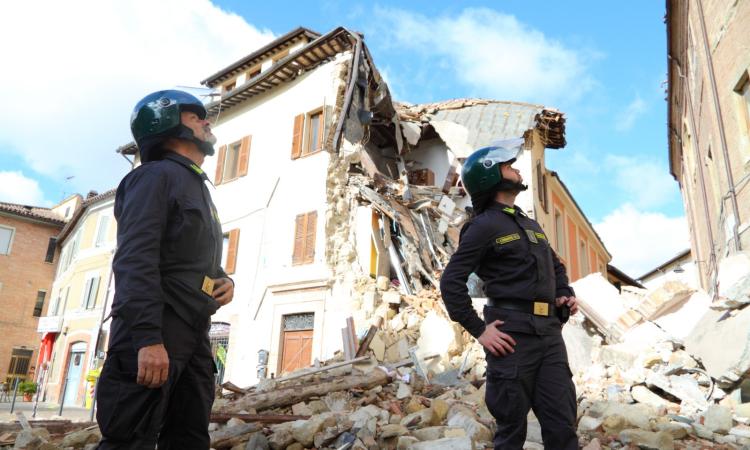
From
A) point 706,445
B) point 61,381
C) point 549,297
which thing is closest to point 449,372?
point 706,445

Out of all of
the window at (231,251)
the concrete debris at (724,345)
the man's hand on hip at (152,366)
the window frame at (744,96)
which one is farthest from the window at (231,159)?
the man's hand on hip at (152,366)

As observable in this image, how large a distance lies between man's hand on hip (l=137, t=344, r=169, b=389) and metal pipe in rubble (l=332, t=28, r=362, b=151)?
40.8 ft

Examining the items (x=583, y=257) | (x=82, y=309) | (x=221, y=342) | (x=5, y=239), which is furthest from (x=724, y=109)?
(x=5, y=239)

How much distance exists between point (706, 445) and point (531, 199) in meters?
10.9

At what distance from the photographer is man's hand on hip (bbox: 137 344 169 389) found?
5.89ft

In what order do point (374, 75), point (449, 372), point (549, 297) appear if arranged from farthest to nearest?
point (374, 75), point (449, 372), point (549, 297)

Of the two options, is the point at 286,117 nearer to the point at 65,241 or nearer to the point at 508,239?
the point at 508,239

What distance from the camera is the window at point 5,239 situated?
28891mm

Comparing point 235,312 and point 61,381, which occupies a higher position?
point 235,312

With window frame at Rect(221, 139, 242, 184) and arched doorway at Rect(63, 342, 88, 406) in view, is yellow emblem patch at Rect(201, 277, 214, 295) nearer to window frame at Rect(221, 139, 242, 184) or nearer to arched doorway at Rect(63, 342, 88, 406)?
window frame at Rect(221, 139, 242, 184)

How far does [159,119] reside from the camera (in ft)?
7.66

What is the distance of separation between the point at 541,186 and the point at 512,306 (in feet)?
48.0

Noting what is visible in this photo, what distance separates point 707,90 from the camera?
1000 cm

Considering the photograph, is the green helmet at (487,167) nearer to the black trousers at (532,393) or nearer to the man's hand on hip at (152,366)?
the black trousers at (532,393)
